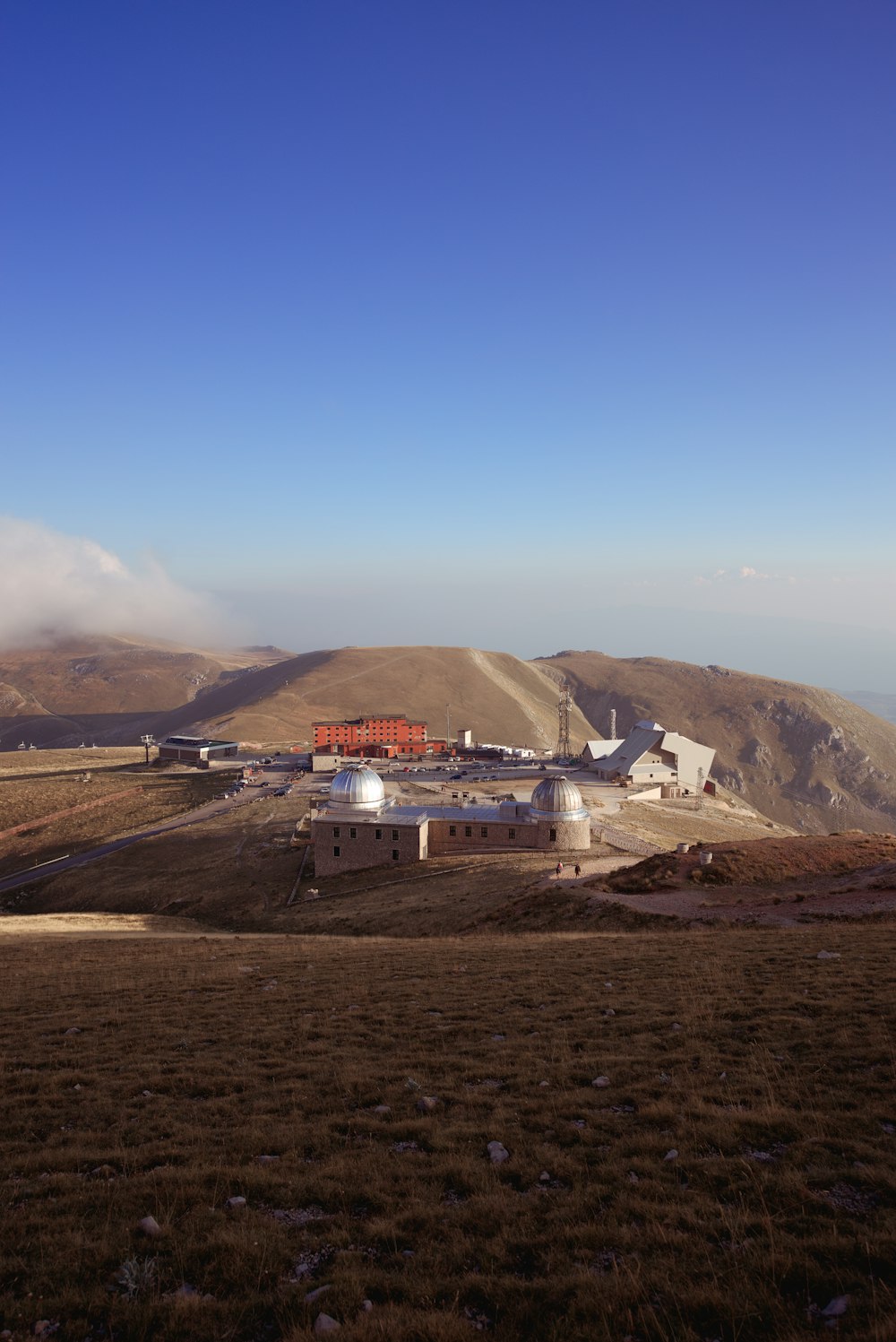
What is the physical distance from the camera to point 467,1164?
897 cm

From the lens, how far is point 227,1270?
707 centimetres

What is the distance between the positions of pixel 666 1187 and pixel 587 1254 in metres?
1.58

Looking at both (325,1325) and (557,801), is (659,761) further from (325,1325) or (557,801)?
(325,1325)

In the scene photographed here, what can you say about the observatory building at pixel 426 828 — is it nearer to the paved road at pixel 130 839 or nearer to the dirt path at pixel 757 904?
the dirt path at pixel 757 904

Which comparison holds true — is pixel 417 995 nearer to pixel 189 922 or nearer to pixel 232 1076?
pixel 232 1076

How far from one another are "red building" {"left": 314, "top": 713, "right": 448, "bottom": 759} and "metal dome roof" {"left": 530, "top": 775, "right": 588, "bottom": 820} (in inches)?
2510

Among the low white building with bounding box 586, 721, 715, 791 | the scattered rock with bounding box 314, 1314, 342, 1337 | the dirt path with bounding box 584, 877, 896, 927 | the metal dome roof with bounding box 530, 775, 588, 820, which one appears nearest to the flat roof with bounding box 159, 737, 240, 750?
the low white building with bounding box 586, 721, 715, 791

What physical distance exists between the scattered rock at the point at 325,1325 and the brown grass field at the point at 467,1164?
0.10 m

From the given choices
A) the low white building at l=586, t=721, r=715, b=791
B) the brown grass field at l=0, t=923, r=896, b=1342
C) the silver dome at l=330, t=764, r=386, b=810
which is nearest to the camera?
the brown grass field at l=0, t=923, r=896, b=1342

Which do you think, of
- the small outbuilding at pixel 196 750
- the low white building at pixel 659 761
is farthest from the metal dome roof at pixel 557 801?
the small outbuilding at pixel 196 750

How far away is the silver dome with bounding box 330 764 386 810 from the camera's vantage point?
57.3 metres

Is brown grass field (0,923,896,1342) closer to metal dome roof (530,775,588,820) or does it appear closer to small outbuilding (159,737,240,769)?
metal dome roof (530,775,588,820)

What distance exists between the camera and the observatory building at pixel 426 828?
54.9m

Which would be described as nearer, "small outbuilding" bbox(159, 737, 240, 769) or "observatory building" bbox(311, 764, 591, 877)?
"observatory building" bbox(311, 764, 591, 877)
